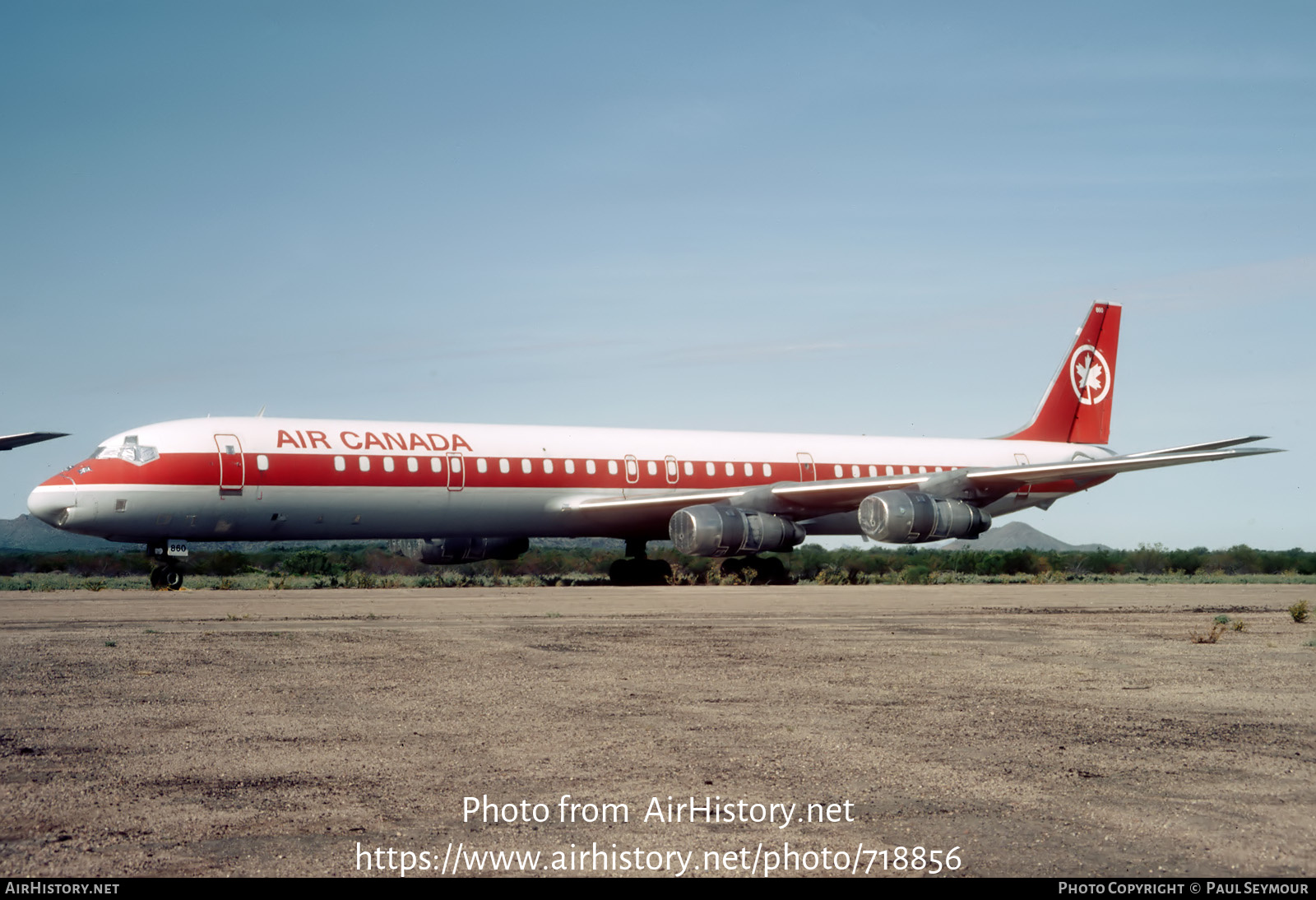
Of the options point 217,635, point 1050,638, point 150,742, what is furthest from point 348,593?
point 150,742

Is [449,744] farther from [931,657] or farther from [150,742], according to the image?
[931,657]

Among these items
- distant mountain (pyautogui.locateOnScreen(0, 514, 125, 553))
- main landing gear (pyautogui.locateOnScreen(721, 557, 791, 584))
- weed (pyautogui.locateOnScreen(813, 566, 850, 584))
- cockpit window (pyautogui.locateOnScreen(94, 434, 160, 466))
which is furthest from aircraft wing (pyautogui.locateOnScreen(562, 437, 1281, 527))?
distant mountain (pyautogui.locateOnScreen(0, 514, 125, 553))

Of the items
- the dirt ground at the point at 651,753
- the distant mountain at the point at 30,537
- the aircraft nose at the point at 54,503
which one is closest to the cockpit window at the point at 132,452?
the aircraft nose at the point at 54,503

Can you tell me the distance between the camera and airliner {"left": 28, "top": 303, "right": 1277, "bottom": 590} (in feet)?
83.2

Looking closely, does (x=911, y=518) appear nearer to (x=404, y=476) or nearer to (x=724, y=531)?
(x=724, y=531)

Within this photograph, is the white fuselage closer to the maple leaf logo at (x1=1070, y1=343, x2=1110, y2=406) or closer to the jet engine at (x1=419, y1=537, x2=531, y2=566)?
the jet engine at (x1=419, y1=537, x2=531, y2=566)

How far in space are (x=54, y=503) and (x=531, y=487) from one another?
35.8ft

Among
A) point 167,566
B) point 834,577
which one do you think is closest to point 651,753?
point 167,566

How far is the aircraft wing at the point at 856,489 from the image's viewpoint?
30609mm

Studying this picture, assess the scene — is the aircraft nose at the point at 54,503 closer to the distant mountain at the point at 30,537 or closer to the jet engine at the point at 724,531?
the jet engine at the point at 724,531

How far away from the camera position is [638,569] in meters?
34.1

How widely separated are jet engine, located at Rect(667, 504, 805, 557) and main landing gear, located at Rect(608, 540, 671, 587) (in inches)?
178

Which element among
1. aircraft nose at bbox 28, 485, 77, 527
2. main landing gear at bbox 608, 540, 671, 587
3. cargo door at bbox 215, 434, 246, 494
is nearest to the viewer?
aircraft nose at bbox 28, 485, 77, 527

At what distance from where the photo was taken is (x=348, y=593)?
25328mm
